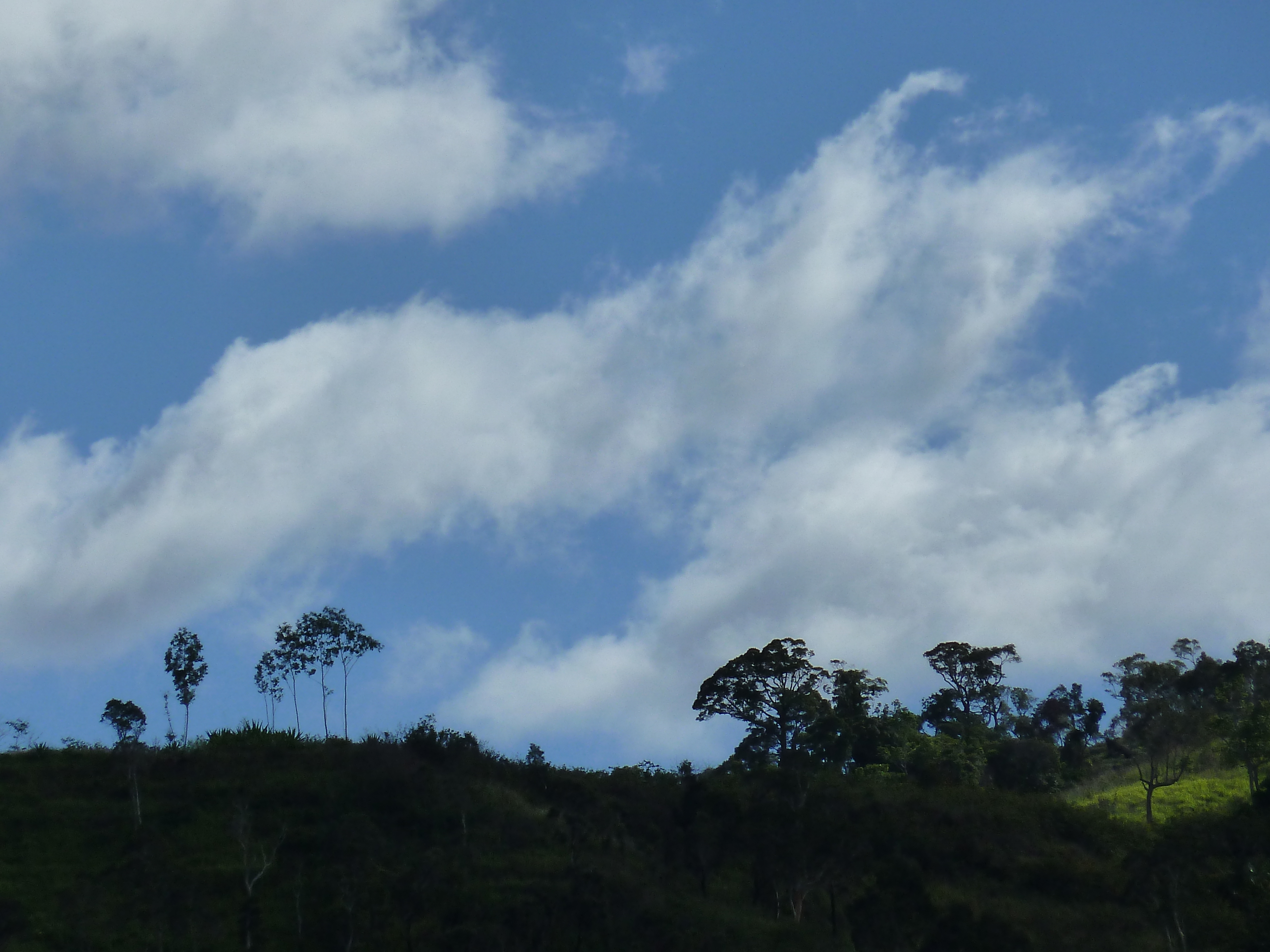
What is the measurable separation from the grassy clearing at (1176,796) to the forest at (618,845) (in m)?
0.86

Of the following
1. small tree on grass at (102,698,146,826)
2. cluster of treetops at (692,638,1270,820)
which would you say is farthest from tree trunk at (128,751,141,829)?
cluster of treetops at (692,638,1270,820)

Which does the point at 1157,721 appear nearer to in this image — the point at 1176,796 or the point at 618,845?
the point at 1176,796

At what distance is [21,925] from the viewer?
4103cm

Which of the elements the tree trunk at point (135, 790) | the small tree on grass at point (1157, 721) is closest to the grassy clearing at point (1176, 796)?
the small tree on grass at point (1157, 721)

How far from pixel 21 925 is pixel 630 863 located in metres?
22.1

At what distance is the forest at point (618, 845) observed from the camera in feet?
134

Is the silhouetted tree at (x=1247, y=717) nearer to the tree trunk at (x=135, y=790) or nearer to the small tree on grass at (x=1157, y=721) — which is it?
the small tree on grass at (x=1157, y=721)

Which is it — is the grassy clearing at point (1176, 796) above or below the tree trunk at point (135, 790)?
below

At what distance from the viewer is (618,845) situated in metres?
52.3

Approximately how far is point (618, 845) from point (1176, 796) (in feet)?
121

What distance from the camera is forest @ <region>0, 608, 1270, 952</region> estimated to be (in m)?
41.0

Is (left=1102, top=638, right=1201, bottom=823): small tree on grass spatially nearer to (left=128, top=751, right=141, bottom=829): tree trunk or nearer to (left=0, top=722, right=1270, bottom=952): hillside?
(left=0, top=722, right=1270, bottom=952): hillside

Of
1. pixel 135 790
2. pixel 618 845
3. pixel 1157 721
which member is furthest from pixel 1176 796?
pixel 135 790

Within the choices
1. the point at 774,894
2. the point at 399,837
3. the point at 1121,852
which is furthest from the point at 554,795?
the point at 1121,852
